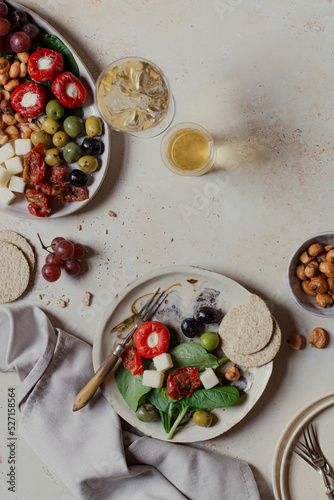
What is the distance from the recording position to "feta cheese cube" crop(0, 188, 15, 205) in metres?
1.52

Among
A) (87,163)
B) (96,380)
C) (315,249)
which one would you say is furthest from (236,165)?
(96,380)

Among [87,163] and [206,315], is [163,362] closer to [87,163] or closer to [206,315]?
[206,315]

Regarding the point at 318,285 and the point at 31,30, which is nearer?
the point at 318,285

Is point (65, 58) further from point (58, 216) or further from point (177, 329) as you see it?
point (177, 329)

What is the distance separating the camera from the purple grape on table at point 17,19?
1478 mm

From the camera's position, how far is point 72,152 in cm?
148

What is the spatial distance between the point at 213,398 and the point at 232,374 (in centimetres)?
9

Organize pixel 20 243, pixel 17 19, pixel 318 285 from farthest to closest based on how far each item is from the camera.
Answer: pixel 20 243 → pixel 17 19 → pixel 318 285

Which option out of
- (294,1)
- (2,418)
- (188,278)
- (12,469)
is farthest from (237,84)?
(12,469)

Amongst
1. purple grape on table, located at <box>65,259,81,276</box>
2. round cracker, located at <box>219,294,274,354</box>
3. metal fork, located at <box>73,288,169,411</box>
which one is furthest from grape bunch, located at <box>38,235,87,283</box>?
round cracker, located at <box>219,294,274,354</box>

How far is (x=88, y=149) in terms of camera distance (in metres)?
1.47

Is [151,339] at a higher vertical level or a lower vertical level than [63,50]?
lower

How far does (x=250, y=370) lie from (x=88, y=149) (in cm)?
82

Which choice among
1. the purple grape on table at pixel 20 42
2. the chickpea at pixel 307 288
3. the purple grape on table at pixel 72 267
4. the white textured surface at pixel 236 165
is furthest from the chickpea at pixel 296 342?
the purple grape on table at pixel 20 42
